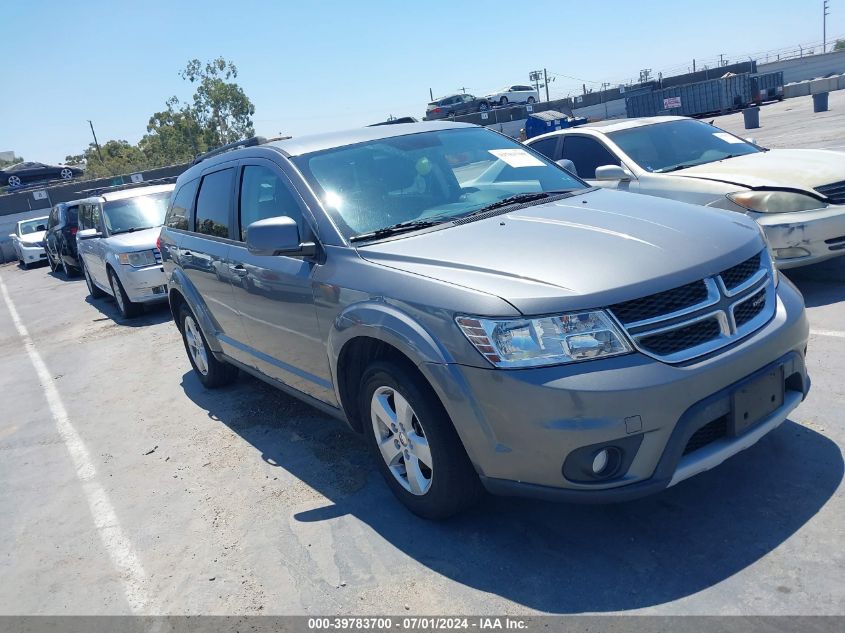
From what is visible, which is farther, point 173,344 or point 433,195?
point 173,344

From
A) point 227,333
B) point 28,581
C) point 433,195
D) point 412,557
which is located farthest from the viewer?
point 227,333

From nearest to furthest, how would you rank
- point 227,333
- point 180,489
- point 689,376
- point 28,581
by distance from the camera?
point 689,376, point 28,581, point 180,489, point 227,333

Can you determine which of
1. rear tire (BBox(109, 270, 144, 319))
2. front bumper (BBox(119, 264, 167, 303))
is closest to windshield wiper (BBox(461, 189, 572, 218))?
front bumper (BBox(119, 264, 167, 303))

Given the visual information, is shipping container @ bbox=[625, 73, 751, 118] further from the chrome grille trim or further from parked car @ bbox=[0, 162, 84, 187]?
the chrome grille trim

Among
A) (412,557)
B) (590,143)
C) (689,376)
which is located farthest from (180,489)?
(590,143)

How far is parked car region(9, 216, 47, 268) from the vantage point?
22.8 metres

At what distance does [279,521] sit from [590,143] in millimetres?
5252

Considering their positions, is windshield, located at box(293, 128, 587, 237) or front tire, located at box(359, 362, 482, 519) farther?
windshield, located at box(293, 128, 587, 237)

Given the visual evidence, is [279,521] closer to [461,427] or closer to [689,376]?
[461,427]

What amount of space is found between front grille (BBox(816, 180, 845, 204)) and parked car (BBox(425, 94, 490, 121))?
1619 inches

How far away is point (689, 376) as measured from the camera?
9.25ft

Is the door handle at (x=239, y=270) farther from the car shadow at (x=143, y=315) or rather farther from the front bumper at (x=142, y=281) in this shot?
the front bumper at (x=142, y=281)

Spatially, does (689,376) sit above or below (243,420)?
above

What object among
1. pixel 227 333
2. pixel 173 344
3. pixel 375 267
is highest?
pixel 375 267
